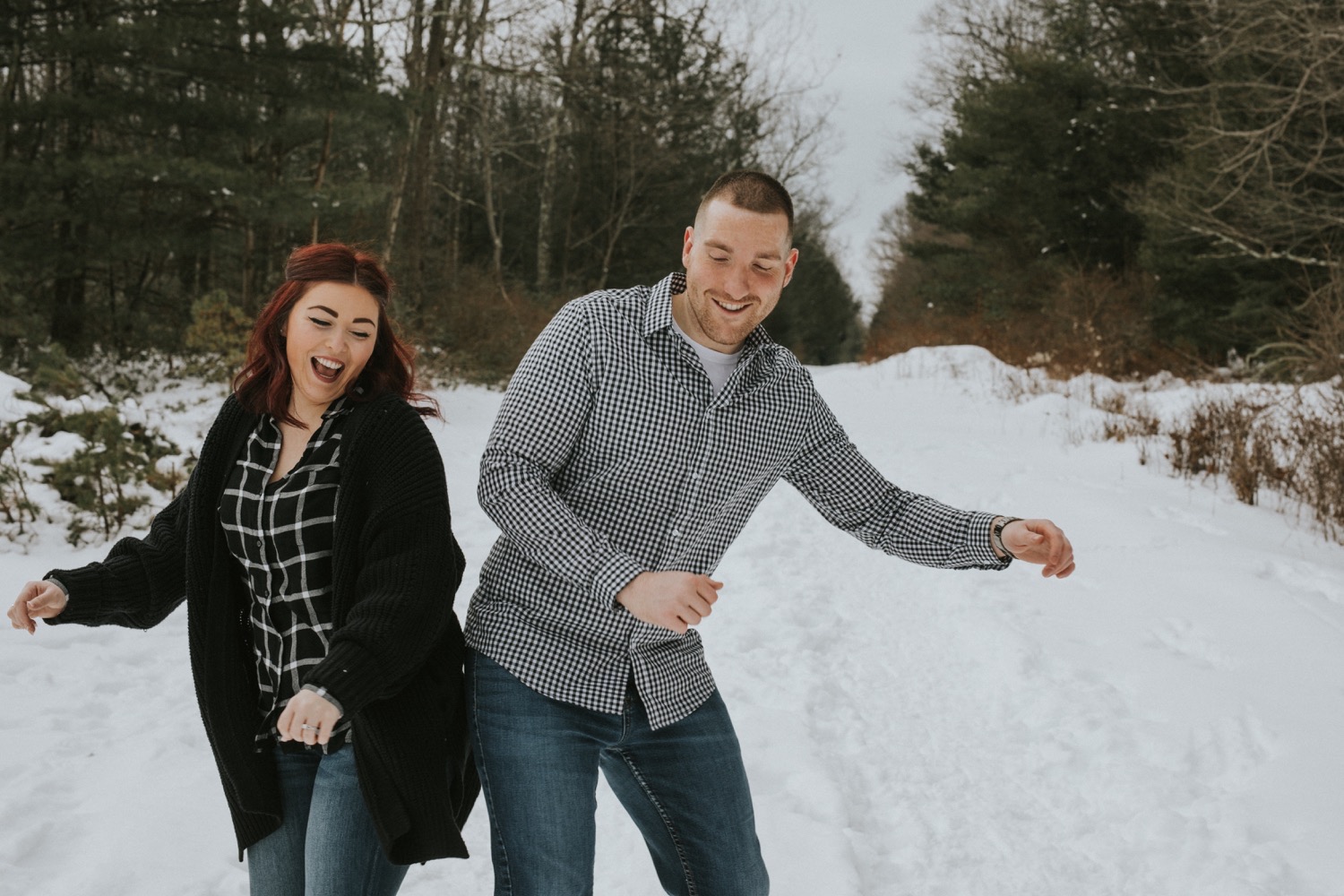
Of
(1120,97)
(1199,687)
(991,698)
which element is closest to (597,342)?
(991,698)

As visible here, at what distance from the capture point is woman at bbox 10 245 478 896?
2178 mm

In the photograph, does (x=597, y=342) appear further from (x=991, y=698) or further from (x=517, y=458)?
(x=991, y=698)

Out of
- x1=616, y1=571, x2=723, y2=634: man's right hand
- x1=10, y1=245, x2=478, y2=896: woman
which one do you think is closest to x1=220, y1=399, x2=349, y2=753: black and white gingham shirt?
x1=10, y1=245, x2=478, y2=896: woman

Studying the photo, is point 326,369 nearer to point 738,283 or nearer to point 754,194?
point 738,283

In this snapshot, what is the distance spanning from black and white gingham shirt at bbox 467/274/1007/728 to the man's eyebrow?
156 mm

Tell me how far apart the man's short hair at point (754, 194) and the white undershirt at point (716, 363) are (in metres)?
0.32

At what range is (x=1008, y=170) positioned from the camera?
81.5ft

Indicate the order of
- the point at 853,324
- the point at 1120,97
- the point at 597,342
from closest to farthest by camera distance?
the point at 597,342 → the point at 1120,97 → the point at 853,324

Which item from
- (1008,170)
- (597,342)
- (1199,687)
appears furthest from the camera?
(1008,170)

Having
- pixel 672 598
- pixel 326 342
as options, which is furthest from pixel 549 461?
pixel 326 342

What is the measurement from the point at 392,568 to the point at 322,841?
2.00ft

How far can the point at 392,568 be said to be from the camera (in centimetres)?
217

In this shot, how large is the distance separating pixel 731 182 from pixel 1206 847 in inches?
119

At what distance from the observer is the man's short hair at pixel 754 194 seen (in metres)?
2.47
